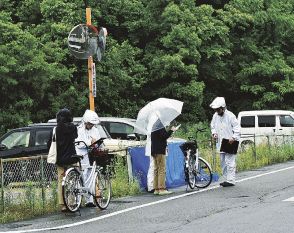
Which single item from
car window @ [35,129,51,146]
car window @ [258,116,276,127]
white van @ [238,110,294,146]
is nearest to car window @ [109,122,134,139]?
car window @ [35,129,51,146]

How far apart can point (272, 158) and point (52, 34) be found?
15.1m

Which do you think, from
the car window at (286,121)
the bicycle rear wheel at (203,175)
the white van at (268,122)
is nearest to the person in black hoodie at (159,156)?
the bicycle rear wheel at (203,175)

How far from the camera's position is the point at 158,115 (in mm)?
14727

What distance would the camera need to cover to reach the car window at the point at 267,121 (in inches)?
1266

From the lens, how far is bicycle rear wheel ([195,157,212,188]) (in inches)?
600

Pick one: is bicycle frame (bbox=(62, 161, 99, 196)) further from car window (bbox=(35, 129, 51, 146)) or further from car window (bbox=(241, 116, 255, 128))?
car window (bbox=(241, 116, 255, 128))

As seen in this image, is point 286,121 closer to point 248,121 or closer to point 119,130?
point 248,121

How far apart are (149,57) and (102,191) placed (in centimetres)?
2586

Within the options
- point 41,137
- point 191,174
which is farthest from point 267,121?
point 191,174

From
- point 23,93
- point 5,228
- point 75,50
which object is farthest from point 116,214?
point 23,93

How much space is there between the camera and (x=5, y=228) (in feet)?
34.3

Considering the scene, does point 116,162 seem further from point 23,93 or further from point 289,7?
point 289,7

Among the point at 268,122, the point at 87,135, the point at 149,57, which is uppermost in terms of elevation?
the point at 149,57

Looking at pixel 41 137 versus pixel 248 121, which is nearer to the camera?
pixel 41 137
